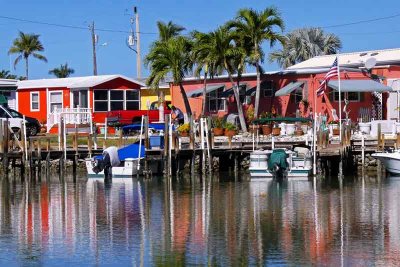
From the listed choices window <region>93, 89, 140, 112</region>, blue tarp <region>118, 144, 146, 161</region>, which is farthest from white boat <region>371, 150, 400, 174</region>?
window <region>93, 89, 140, 112</region>

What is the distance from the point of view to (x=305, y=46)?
80625 mm

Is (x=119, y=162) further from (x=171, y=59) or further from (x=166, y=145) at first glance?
(x=171, y=59)

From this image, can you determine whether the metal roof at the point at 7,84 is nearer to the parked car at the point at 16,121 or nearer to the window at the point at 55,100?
the window at the point at 55,100

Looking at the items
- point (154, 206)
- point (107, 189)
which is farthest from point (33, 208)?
point (107, 189)

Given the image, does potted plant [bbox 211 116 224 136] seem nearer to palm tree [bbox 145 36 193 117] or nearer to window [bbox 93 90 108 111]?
palm tree [bbox 145 36 193 117]

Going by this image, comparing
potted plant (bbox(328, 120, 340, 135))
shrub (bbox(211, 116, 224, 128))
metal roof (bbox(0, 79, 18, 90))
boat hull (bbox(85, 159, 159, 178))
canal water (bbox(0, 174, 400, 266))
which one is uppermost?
metal roof (bbox(0, 79, 18, 90))

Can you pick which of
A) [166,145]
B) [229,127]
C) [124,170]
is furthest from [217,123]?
[124,170]

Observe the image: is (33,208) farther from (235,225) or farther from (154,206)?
(235,225)

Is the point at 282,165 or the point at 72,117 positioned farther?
the point at 72,117

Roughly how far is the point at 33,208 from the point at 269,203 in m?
7.85

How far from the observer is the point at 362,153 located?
43188mm

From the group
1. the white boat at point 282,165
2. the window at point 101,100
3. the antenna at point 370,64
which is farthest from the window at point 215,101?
the white boat at point 282,165

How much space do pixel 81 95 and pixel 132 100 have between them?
325cm

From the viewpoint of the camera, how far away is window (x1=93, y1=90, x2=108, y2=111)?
59406 mm
